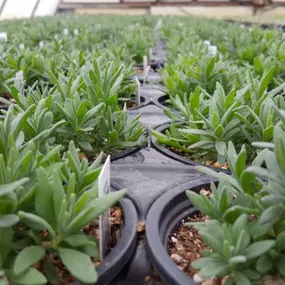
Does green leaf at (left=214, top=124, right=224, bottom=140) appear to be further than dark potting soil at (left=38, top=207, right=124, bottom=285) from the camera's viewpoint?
Yes

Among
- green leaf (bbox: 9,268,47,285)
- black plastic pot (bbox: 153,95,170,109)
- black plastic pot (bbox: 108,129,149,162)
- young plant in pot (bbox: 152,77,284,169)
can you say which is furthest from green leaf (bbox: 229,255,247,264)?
black plastic pot (bbox: 153,95,170,109)

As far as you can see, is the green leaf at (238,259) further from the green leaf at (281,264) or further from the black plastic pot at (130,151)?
the black plastic pot at (130,151)

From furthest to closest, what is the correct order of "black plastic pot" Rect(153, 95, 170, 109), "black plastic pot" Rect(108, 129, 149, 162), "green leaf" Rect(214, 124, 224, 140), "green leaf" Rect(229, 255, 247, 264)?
"black plastic pot" Rect(153, 95, 170, 109) → "black plastic pot" Rect(108, 129, 149, 162) → "green leaf" Rect(214, 124, 224, 140) → "green leaf" Rect(229, 255, 247, 264)

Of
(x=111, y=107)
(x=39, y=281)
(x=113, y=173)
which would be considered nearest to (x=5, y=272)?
(x=39, y=281)

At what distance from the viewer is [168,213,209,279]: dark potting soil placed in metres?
0.67

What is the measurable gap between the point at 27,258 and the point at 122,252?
0.53 feet

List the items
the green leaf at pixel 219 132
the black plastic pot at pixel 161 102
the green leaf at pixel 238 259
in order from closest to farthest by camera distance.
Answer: the green leaf at pixel 238 259 → the green leaf at pixel 219 132 → the black plastic pot at pixel 161 102

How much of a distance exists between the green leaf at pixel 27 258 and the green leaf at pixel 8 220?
40mm

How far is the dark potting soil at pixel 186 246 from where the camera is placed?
2.20 feet

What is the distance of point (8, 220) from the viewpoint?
1.84 feet

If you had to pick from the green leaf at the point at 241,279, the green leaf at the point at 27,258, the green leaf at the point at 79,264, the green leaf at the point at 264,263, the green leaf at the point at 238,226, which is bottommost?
the green leaf at the point at 241,279

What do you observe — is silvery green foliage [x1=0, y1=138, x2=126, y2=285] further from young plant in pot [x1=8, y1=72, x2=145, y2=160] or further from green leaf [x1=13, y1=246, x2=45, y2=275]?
young plant in pot [x1=8, y1=72, x2=145, y2=160]

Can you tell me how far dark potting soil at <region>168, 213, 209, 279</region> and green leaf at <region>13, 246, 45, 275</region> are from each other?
23 centimetres

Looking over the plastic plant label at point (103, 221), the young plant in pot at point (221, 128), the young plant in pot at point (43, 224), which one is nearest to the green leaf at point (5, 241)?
the young plant in pot at point (43, 224)
